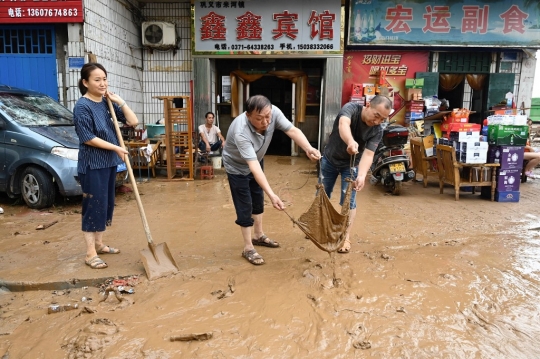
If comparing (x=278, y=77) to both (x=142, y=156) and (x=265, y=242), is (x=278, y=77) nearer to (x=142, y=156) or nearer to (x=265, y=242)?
(x=142, y=156)

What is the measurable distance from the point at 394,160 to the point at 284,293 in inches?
154

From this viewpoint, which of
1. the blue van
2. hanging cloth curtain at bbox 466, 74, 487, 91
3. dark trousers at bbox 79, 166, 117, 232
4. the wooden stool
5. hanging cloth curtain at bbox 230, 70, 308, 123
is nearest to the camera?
dark trousers at bbox 79, 166, 117, 232

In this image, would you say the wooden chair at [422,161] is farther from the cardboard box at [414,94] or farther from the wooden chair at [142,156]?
the wooden chair at [142,156]

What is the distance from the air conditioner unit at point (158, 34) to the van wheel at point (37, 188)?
534 cm

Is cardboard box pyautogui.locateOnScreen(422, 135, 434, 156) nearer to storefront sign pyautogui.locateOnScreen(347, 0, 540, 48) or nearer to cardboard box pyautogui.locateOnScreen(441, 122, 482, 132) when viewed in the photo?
cardboard box pyautogui.locateOnScreen(441, 122, 482, 132)

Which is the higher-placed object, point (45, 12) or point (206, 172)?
point (45, 12)

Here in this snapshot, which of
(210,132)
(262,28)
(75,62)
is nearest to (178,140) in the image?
(210,132)

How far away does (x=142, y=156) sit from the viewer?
7438 mm

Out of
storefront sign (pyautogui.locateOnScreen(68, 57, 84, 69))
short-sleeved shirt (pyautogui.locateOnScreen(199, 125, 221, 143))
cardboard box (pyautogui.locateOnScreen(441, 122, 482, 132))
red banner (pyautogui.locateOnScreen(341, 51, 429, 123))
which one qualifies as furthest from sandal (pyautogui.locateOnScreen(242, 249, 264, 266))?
red banner (pyautogui.locateOnScreen(341, 51, 429, 123))

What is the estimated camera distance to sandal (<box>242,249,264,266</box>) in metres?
3.34

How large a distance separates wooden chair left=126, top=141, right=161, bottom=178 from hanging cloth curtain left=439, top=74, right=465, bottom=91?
7.16m

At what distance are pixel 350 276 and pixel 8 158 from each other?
4.75 metres

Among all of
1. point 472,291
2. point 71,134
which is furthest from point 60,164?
point 472,291

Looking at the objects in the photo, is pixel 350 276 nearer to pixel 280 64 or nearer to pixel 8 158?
pixel 8 158
